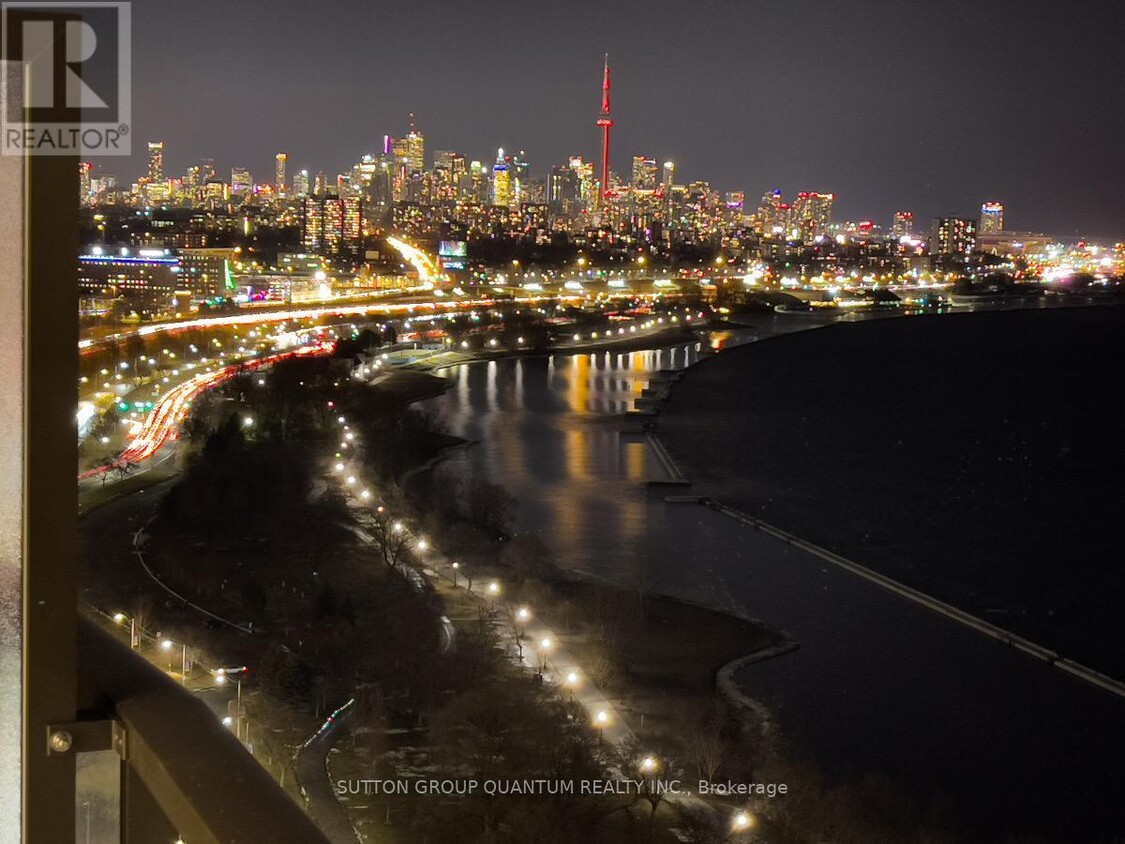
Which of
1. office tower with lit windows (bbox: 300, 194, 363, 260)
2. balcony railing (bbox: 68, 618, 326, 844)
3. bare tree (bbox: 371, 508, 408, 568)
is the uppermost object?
office tower with lit windows (bbox: 300, 194, 363, 260)

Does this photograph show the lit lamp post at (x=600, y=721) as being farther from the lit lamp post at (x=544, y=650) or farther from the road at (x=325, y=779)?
the road at (x=325, y=779)

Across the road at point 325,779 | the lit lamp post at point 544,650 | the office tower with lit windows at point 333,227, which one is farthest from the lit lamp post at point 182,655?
the office tower with lit windows at point 333,227

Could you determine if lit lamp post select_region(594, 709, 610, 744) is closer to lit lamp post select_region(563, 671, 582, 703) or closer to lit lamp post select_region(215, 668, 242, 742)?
lit lamp post select_region(563, 671, 582, 703)

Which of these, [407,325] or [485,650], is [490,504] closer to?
[485,650]

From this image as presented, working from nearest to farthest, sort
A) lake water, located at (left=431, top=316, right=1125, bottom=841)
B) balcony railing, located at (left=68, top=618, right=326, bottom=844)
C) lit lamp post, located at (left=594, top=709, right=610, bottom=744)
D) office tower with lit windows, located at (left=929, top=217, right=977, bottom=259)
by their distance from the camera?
balcony railing, located at (left=68, top=618, right=326, bottom=844), lit lamp post, located at (left=594, top=709, right=610, bottom=744), lake water, located at (left=431, top=316, right=1125, bottom=841), office tower with lit windows, located at (left=929, top=217, right=977, bottom=259)

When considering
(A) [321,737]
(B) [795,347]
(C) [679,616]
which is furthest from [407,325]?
(A) [321,737]

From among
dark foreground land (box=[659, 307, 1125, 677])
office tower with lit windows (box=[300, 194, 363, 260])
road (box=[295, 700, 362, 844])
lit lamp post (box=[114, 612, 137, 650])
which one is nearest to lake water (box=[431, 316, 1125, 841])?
dark foreground land (box=[659, 307, 1125, 677])

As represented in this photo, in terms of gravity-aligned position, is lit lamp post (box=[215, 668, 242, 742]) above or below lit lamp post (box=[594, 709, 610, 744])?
above

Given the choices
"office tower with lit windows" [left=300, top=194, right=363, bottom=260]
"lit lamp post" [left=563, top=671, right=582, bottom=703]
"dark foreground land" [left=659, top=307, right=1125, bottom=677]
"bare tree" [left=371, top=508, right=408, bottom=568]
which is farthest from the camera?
"office tower with lit windows" [left=300, top=194, right=363, bottom=260]

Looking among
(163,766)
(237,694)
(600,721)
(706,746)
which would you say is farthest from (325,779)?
(163,766)

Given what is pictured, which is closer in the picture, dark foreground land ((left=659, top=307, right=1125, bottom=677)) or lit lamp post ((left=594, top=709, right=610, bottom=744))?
lit lamp post ((left=594, top=709, right=610, bottom=744))
